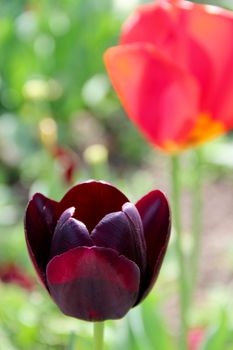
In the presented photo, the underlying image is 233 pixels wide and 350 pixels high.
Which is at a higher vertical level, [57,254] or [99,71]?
[99,71]

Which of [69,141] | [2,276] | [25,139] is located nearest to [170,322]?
[2,276]

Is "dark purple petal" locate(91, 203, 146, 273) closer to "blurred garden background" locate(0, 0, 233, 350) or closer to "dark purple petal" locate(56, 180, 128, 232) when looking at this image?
"dark purple petal" locate(56, 180, 128, 232)

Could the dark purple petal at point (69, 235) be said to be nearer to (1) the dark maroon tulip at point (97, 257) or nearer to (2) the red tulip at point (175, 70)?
(1) the dark maroon tulip at point (97, 257)

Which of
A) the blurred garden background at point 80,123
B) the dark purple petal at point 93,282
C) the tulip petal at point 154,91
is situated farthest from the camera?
the blurred garden background at point 80,123

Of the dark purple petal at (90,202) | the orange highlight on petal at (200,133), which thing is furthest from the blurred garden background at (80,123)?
the dark purple petal at (90,202)

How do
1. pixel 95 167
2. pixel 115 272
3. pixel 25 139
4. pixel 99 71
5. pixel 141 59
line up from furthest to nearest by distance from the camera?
1. pixel 99 71
2. pixel 25 139
3. pixel 95 167
4. pixel 141 59
5. pixel 115 272

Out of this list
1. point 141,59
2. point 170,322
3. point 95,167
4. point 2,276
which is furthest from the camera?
point 170,322

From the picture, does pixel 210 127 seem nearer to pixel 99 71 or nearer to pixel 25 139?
pixel 25 139

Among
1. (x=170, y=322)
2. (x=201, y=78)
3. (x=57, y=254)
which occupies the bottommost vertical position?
(x=170, y=322)

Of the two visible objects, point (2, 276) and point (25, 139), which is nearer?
point (2, 276)
